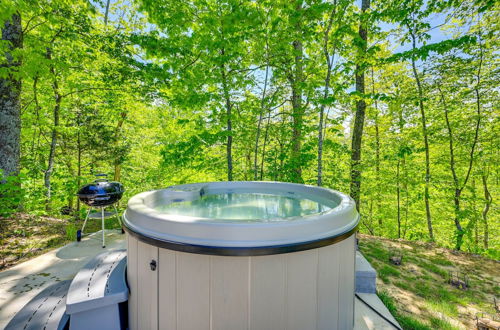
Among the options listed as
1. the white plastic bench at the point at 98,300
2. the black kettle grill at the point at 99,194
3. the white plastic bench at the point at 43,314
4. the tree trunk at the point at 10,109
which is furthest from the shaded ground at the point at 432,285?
the tree trunk at the point at 10,109

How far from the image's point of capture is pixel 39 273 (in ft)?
7.55

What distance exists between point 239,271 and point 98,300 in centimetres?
101

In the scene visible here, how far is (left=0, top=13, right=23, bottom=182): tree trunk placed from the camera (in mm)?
3571

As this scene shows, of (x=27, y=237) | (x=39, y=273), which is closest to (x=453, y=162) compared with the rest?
(x=39, y=273)

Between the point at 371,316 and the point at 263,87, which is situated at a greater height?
the point at 263,87

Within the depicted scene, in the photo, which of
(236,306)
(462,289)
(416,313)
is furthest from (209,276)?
(462,289)

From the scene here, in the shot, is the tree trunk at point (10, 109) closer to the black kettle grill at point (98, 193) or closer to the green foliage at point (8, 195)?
the green foliage at point (8, 195)

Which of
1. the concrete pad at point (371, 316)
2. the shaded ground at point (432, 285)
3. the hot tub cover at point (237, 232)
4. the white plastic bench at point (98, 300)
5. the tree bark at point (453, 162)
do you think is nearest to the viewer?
the hot tub cover at point (237, 232)

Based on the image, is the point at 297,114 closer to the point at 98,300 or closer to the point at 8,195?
the point at 98,300

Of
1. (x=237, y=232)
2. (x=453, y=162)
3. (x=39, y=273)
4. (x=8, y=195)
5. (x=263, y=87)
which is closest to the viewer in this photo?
(x=237, y=232)

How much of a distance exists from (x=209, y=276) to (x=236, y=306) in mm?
206

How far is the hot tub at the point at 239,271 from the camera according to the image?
3.72ft

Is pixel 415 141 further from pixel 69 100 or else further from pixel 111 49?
pixel 69 100

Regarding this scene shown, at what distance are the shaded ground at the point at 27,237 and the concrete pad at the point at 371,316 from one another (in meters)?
3.60
